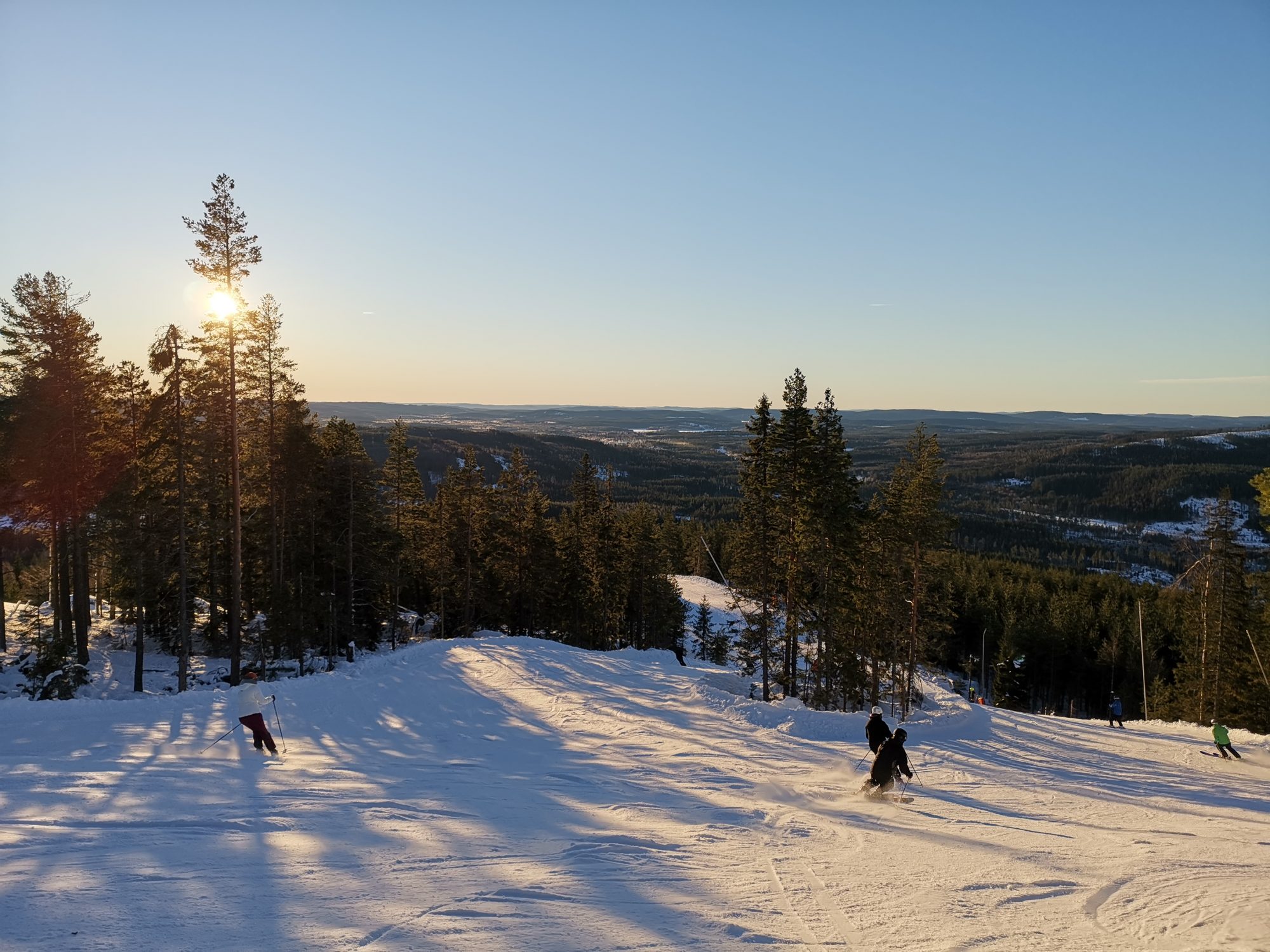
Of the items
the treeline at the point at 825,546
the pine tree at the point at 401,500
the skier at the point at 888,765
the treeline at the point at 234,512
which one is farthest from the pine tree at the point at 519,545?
the skier at the point at 888,765

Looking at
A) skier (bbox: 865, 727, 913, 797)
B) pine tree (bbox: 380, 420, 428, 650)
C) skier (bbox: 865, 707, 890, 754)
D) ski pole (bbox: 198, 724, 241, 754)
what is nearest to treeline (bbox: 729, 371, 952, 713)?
skier (bbox: 865, 707, 890, 754)

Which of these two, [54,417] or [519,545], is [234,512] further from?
[519,545]

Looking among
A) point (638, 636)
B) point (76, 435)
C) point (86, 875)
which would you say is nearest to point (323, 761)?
point (86, 875)

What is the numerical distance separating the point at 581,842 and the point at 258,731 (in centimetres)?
758

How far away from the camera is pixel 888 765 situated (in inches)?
475

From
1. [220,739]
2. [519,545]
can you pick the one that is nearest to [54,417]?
[220,739]

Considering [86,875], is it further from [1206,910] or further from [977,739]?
[977,739]

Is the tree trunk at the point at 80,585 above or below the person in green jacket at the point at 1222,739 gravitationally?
above

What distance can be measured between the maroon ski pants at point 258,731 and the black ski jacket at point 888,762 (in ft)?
34.8

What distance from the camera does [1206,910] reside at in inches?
279

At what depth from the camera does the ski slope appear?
5988 millimetres

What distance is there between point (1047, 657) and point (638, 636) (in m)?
55.5

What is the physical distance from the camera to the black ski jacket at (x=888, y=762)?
1206cm

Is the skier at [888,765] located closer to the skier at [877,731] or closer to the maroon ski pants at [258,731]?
the skier at [877,731]
